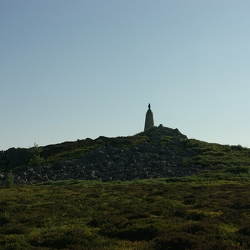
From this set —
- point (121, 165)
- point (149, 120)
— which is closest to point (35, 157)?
point (121, 165)

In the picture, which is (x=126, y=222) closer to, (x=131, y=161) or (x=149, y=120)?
(x=131, y=161)

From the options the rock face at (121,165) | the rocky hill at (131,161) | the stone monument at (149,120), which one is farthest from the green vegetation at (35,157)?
the stone monument at (149,120)

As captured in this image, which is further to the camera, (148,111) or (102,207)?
(148,111)

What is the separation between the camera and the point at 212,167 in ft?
191

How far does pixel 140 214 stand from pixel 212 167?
36491 mm

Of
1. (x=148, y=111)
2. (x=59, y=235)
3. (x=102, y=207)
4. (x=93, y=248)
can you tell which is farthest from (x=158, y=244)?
(x=148, y=111)

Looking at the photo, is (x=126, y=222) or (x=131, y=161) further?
(x=131, y=161)

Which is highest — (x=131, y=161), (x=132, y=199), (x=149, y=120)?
(x=149, y=120)

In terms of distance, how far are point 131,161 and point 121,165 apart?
A: 266 centimetres

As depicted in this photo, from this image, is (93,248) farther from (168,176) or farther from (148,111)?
(148,111)

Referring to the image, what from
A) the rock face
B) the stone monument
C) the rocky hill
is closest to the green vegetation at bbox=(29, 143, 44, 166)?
the rocky hill

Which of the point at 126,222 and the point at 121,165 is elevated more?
the point at 121,165

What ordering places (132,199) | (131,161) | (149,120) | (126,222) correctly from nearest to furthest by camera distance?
(126,222) < (132,199) < (131,161) < (149,120)

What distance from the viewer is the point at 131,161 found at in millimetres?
60938
